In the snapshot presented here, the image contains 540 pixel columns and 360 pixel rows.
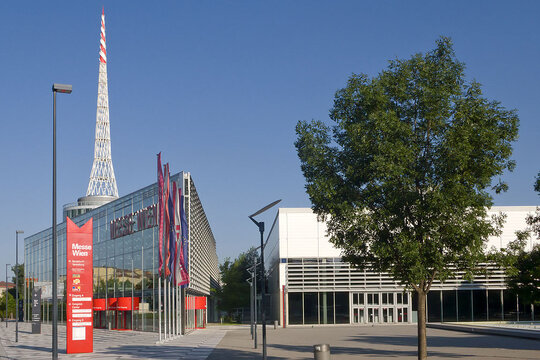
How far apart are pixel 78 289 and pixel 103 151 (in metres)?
81.3

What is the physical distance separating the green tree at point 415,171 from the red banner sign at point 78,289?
49.2ft

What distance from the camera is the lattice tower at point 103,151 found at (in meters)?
111

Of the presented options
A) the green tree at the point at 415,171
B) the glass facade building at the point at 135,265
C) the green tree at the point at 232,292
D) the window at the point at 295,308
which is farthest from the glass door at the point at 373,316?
the green tree at the point at 415,171

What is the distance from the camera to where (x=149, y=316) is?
57.0 m

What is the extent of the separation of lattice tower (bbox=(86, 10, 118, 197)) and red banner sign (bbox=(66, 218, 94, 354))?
78.4 metres

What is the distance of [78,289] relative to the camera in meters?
33.0

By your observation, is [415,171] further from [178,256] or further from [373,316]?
[373,316]

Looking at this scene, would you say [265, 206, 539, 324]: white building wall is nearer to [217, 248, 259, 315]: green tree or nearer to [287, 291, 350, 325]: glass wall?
[287, 291, 350, 325]: glass wall

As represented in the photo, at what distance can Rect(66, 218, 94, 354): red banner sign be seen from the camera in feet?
108

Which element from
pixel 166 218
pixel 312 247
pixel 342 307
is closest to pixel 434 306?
pixel 342 307

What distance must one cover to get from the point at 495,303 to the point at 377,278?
498 inches

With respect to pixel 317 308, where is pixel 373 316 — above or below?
below

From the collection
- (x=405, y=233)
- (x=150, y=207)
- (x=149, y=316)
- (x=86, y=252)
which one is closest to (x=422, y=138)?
(x=405, y=233)

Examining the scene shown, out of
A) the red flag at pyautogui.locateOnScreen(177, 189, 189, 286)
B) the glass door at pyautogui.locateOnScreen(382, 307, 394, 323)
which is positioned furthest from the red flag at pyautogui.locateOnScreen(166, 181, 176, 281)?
the glass door at pyautogui.locateOnScreen(382, 307, 394, 323)
